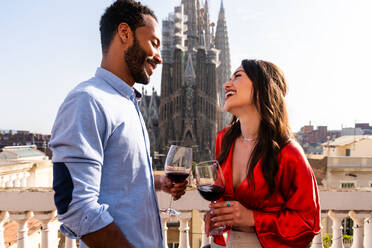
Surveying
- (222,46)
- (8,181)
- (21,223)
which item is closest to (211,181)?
(21,223)

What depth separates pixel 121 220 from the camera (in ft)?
3.86

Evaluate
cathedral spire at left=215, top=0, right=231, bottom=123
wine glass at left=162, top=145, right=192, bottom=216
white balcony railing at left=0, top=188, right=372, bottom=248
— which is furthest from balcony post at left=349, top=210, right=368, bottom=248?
cathedral spire at left=215, top=0, right=231, bottom=123

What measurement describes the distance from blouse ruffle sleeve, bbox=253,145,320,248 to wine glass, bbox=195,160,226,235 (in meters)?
0.21

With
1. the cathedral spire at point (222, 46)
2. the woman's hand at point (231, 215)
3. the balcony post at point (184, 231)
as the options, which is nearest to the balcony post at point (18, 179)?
the balcony post at point (184, 231)

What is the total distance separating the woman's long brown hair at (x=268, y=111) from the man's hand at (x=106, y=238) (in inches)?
31.2

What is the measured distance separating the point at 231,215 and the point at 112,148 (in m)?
0.71

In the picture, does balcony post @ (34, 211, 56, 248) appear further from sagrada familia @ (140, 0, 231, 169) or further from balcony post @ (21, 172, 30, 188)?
sagrada familia @ (140, 0, 231, 169)

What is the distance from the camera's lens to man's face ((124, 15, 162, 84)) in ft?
4.32

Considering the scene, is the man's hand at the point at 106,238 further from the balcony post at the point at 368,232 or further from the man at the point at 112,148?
the balcony post at the point at 368,232

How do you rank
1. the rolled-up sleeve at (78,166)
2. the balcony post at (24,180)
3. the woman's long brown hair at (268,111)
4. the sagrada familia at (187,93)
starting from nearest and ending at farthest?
the rolled-up sleeve at (78,166) → the woman's long brown hair at (268,111) → the balcony post at (24,180) → the sagrada familia at (187,93)

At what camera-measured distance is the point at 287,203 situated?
1500 millimetres

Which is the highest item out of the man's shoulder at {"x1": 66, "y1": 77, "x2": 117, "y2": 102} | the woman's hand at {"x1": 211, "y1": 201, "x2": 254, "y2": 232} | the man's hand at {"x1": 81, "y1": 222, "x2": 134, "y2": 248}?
the man's shoulder at {"x1": 66, "y1": 77, "x2": 117, "y2": 102}

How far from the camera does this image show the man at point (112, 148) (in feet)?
3.33

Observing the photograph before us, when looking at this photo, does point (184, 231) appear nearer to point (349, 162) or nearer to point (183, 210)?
point (183, 210)
